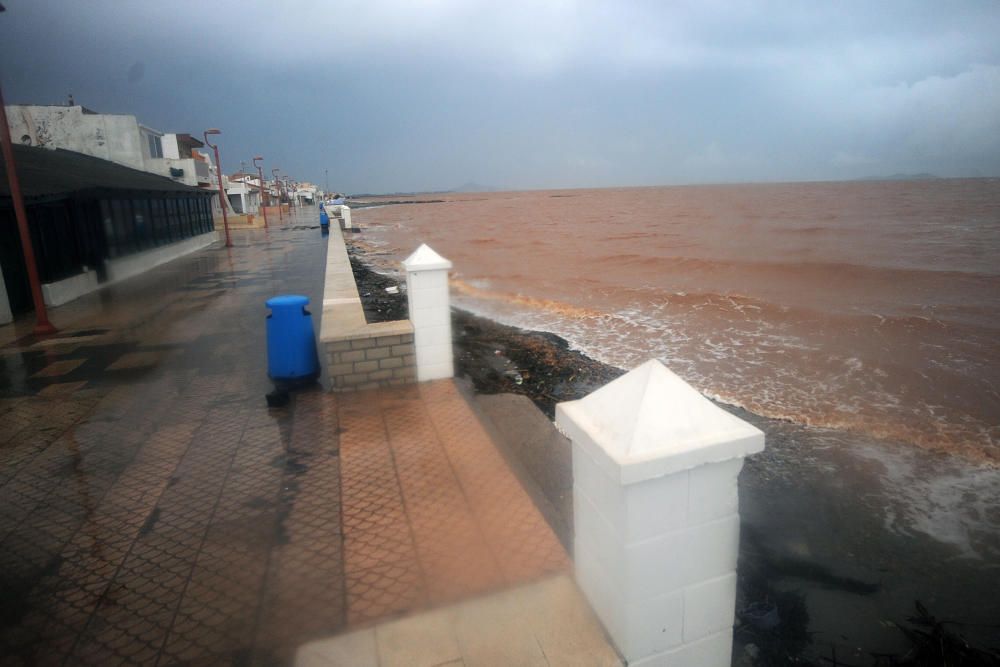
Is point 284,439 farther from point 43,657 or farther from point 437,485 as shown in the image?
point 43,657

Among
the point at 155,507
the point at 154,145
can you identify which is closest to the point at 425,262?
the point at 155,507

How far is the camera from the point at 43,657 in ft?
8.83

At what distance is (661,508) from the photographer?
6.89 ft

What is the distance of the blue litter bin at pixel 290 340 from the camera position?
20.2ft

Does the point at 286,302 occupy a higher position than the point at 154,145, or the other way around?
the point at 154,145

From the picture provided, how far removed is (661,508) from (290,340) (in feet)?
16.6

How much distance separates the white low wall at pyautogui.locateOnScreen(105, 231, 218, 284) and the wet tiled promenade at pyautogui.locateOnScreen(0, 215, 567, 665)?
30.6 feet

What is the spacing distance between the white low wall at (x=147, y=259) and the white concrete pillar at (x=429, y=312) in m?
12.7

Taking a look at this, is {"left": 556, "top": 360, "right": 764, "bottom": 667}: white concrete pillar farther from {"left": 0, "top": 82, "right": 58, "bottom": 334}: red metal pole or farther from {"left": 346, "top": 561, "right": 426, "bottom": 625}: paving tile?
{"left": 0, "top": 82, "right": 58, "bottom": 334}: red metal pole

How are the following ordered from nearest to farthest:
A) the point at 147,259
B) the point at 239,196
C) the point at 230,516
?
the point at 230,516
the point at 147,259
the point at 239,196

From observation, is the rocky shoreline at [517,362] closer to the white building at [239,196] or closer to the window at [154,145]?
the window at [154,145]

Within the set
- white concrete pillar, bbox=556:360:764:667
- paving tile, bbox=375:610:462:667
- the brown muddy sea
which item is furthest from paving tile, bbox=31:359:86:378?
the brown muddy sea

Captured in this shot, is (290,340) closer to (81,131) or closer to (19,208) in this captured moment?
(19,208)

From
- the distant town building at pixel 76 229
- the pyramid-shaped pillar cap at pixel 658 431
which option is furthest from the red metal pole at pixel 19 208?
the pyramid-shaped pillar cap at pixel 658 431
